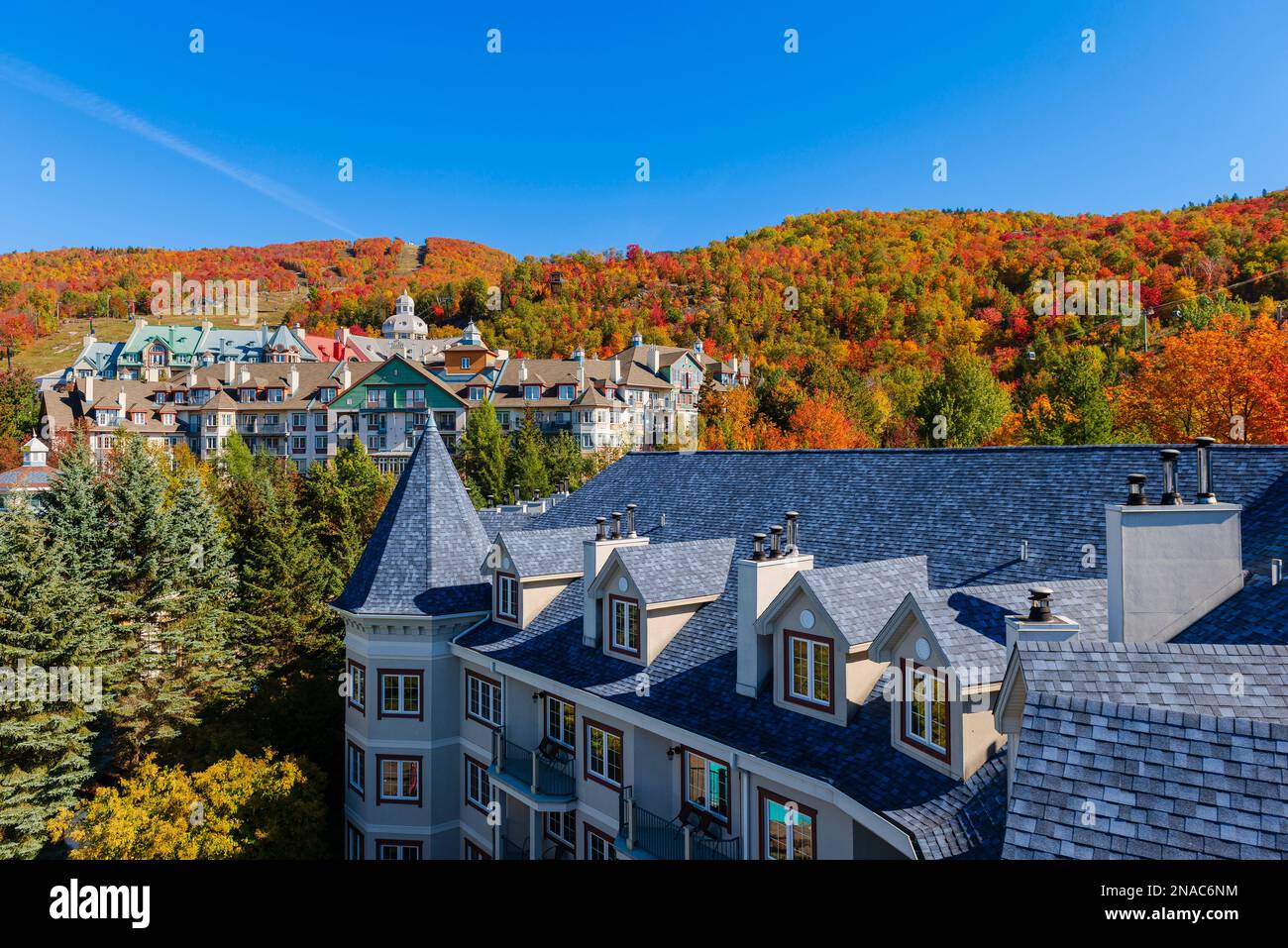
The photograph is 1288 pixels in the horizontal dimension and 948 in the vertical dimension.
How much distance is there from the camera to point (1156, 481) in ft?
42.2

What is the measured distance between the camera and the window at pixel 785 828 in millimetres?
11195

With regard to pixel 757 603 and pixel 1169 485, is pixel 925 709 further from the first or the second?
pixel 1169 485

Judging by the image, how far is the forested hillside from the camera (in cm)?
3828

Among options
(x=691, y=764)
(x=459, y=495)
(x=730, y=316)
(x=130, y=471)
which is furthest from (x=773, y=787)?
(x=730, y=316)

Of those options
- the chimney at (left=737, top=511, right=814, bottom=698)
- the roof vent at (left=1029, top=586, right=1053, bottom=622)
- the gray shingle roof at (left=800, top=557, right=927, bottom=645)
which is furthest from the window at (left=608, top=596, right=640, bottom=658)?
the roof vent at (left=1029, top=586, right=1053, bottom=622)

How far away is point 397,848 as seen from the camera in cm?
2062

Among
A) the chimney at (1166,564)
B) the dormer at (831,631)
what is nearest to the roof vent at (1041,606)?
the chimney at (1166,564)

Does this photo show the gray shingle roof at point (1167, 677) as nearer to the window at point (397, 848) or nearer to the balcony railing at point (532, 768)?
the balcony railing at point (532, 768)

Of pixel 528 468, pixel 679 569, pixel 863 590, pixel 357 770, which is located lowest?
pixel 357 770

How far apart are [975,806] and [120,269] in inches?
7623

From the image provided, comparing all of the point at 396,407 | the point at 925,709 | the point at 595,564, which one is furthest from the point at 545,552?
the point at 396,407

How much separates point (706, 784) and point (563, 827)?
18.3 ft

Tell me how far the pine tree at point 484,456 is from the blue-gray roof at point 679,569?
42604 millimetres

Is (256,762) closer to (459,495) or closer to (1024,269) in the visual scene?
(459,495)
